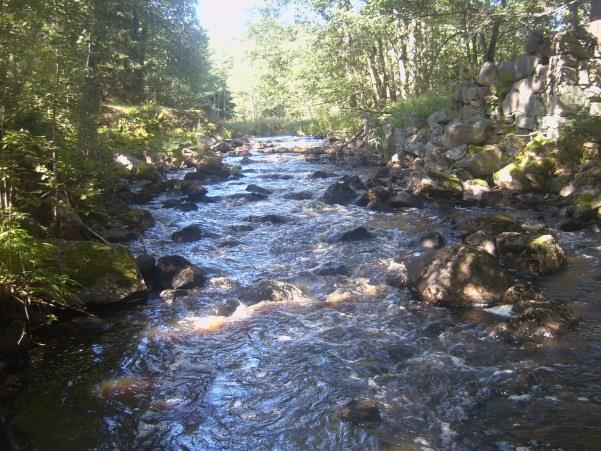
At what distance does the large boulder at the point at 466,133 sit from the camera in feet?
50.5

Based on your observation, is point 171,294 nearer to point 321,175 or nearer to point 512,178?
point 512,178

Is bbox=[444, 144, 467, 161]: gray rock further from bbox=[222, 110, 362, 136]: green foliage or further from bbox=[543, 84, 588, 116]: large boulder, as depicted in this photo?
bbox=[222, 110, 362, 136]: green foliage

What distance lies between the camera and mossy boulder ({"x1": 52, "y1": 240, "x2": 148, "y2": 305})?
655 cm

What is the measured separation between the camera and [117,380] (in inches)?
199

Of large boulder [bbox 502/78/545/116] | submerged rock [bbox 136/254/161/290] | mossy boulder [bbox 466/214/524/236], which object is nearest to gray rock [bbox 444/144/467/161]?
large boulder [bbox 502/78/545/116]

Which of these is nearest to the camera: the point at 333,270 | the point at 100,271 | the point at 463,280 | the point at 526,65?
the point at 100,271

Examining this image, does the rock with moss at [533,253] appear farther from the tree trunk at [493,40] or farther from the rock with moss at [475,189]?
the tree trunk at [493,40]

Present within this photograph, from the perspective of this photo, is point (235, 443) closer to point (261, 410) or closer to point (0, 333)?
point (261, 410)

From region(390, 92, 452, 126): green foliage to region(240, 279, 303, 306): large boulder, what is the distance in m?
13.2

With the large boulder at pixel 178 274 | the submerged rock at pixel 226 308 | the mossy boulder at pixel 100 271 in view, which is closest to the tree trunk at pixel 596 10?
the large boulder at pixel 178 274

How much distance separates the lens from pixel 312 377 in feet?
16.9

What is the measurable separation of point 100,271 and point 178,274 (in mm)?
1357

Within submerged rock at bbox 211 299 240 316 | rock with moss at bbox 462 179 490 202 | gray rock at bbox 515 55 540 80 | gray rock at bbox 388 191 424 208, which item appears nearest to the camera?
submerged rock at bbox 211 299 240 316

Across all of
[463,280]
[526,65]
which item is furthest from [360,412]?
[526,65]
